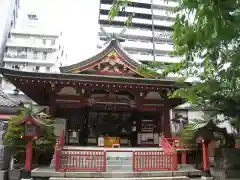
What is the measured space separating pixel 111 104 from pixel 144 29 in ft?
165

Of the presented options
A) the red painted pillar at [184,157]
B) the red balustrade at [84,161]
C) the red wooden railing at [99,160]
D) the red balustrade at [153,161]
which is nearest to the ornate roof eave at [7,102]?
the red wooden railing at [99,160]

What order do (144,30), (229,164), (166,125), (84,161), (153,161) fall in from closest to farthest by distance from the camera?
(229,164) → (84,161) → (153,161) → (166,125) → (144,30)

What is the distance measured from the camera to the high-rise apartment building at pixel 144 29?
5794 centimetres

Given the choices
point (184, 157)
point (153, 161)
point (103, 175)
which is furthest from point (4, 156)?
point (184, 157)

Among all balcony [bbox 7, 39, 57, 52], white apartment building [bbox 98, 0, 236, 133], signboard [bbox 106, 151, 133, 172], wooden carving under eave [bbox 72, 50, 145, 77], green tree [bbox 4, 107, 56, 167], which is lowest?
signboard [bbox 106, 151, 133, 172]

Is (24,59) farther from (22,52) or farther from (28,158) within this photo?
(28,158)

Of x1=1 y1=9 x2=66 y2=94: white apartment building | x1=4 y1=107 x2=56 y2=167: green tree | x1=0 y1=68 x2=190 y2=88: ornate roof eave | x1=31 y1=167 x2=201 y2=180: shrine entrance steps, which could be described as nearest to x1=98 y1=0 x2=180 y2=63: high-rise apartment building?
x1=1 y1=9 x2=66 y2=94: white apartment building

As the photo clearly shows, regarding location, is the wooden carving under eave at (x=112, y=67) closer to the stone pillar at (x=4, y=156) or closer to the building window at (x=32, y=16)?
the stone pillar at (x=4, y=156)

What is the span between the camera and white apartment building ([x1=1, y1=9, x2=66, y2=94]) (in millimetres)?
47844

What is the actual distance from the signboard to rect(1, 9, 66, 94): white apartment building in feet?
123

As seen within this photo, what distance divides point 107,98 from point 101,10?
50.3 m

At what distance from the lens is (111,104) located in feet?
52.0

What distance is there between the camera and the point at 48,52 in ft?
166

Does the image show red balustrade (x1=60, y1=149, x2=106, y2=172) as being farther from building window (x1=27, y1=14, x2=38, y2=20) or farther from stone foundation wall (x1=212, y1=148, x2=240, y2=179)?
building window (x1=27, y1=14, x2=38, y2=20)
